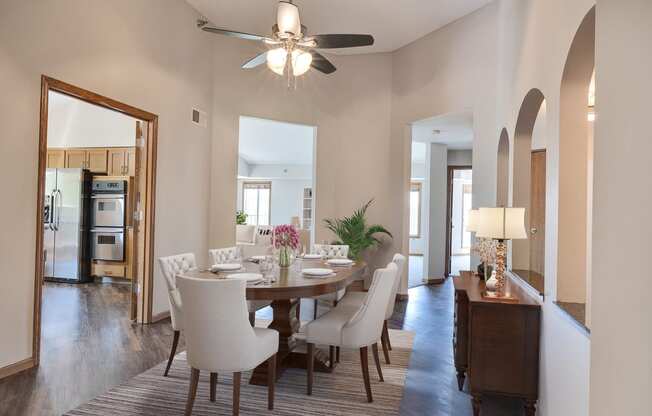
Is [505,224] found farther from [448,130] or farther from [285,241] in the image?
[448,130]

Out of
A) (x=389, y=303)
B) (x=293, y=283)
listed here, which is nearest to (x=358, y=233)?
(x=389, y=303)

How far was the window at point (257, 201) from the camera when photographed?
545 inches

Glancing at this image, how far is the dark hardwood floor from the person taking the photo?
2.78 meters

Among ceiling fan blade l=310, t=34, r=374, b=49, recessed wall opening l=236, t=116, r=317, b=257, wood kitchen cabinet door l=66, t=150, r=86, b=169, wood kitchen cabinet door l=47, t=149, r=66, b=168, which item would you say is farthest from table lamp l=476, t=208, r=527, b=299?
recessed wall opening l=236, t=116, r=317, b=257

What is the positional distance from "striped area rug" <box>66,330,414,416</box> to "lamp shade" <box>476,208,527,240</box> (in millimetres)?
1279

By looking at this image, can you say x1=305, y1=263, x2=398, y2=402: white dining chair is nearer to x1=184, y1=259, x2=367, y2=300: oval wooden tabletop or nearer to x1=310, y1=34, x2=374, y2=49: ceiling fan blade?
x1=184, y1=259, x2=367, y2=300: oval wooden tabletop

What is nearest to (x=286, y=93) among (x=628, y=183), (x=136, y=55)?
(x=136, y=55)

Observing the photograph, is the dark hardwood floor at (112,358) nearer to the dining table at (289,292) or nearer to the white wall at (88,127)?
the dining table at (289,292)

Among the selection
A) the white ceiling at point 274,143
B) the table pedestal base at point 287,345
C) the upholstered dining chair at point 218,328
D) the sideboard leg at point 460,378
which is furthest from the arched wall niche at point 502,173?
the white ceiling at point 274,143

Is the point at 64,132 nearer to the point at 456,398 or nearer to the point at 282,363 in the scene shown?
the point at 282,363

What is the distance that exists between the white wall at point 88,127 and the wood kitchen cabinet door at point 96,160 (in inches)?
5.6

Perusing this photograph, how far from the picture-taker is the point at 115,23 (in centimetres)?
399

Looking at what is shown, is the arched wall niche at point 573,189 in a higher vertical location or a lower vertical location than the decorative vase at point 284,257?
higher

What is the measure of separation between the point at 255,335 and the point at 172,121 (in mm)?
3216
